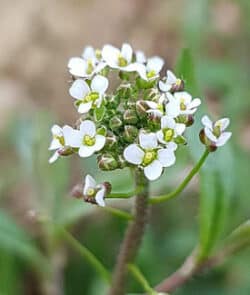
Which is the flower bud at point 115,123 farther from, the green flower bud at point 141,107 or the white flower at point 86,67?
the white flower at point 86,67

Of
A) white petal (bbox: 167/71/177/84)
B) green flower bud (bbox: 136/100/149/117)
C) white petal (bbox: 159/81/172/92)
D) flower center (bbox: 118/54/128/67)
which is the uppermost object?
flower center (bbox: 118/54/128/67)

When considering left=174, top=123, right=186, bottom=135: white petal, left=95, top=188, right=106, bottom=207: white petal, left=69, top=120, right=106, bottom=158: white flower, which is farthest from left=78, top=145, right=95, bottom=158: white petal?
left=174, top=123, right=186, bottom=135: white petal

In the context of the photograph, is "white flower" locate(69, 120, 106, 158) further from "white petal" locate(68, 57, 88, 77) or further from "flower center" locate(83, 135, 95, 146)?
"white petal" locate(68, 57, 88, 77)

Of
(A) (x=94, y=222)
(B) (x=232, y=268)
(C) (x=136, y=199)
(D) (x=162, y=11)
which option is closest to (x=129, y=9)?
(D) (x=162, y=11)

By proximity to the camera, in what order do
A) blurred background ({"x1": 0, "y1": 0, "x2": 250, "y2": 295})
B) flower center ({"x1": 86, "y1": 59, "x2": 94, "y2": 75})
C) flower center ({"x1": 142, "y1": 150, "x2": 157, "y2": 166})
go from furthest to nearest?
blurred background ({"x1": 0, "y1": 0, "x2": 250, "y2": 295}), flower center ({"x1": 86, "y1": 59, "x2": 94, "y2": 75}), flower center ({"x1": 142, "y1": 150, "x2": 157, "y2": 166})

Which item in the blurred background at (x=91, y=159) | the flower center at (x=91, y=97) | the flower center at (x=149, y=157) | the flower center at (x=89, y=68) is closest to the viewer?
the flower center at (x=149, y=157)

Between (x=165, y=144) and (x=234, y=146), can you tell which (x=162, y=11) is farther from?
(x=165, y=144)

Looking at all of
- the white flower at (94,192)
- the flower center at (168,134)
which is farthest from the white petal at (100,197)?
the flower center at (168,134)
